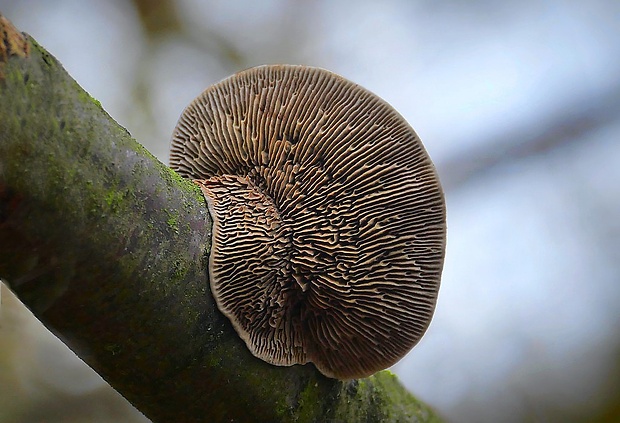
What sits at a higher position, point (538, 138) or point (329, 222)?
point (538, 138)

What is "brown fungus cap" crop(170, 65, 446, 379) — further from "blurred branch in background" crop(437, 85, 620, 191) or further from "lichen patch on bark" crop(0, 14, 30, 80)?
"blurred branch in background" crop(437, 85, 620, 191)

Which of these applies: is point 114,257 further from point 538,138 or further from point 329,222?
point 538,138

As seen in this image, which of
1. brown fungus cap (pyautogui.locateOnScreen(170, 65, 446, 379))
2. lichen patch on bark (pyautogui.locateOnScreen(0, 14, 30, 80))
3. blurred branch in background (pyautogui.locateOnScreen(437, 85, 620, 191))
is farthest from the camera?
blurred branch in background (pyautogui.locateOnScreen(437, 85, 620, 191))

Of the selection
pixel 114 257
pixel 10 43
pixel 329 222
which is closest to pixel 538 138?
pixel 329 222

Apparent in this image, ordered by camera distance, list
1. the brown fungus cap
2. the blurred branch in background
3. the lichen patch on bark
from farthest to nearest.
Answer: the blurred branch in background → the brown fungus cap → the lichen patch on bark

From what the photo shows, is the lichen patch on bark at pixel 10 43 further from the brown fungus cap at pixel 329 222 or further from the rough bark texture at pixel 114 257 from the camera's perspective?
the brown fungus cap at pixel 329 222

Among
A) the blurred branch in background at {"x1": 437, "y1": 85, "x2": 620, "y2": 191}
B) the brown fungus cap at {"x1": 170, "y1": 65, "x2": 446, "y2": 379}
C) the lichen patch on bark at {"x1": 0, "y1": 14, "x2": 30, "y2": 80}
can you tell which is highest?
the blurred branch in background at {"x1": 437, "y1": 85, "x2": 620, "y2": 191}

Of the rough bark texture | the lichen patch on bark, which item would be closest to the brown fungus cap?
the rough bark texture

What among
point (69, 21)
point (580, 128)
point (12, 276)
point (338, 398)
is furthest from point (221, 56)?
point (12, 276)
